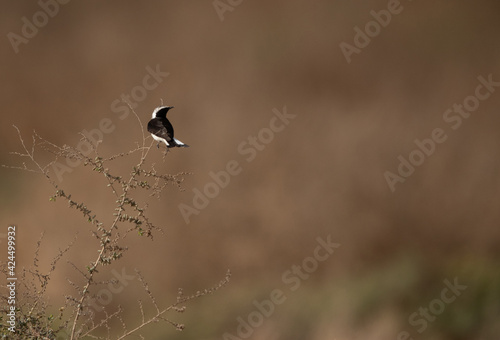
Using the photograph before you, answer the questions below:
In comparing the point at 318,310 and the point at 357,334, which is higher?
the point at 318,310

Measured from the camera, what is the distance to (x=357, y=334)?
20.4 feet

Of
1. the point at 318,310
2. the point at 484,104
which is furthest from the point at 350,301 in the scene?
the point at 484,104

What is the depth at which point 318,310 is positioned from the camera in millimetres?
6219

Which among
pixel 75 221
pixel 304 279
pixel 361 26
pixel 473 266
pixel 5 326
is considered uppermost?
pixel 75 221

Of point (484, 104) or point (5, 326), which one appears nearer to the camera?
point (5, 326)

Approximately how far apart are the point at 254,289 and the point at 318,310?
0.65 metres

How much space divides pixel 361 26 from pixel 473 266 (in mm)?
2493

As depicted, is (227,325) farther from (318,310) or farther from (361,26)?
(361,26)

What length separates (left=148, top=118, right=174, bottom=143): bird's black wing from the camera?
16.0ft

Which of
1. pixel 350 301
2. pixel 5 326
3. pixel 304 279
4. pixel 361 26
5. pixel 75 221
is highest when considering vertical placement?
pixel 75 221

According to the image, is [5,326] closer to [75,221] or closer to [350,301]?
[75,221]

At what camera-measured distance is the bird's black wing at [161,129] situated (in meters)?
4.89

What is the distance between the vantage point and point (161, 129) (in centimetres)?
492

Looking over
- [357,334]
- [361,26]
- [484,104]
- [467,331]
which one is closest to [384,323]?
[357,334]
